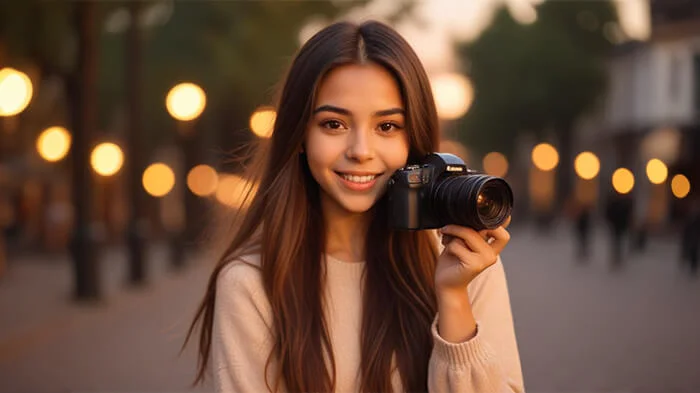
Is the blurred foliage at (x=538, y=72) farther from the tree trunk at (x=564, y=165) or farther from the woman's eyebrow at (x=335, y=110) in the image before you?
the woman's eyebrow at (x=335, y=110)

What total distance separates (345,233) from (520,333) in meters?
9.41

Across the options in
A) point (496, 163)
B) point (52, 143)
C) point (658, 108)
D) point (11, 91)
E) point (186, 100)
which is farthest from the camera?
point (496, 163)

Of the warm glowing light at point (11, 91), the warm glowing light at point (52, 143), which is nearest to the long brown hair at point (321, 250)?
the warm glowing light at point (11, 91)

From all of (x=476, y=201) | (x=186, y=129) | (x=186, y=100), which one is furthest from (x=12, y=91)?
(x=186, y=129)

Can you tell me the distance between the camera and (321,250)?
305cm

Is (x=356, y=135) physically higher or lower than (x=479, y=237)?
higher

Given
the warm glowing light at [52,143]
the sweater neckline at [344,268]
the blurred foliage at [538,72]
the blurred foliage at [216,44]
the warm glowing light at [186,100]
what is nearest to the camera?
the sweater neckline at [344,268]

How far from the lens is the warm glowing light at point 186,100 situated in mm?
17734

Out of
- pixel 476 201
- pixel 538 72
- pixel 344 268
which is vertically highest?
pixel 538 72

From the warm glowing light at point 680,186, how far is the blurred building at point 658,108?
259 mm

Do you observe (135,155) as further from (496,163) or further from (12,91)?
(496,163)

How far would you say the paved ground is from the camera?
932 cm

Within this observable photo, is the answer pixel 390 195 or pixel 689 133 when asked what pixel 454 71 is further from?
pixel 390 195

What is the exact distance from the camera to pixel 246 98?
2652 centimetres
